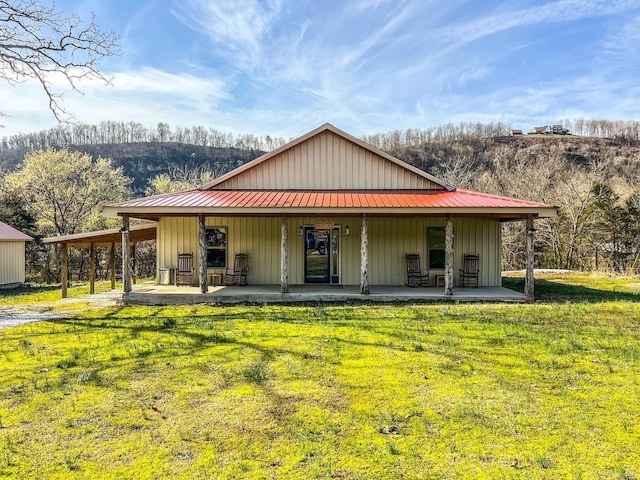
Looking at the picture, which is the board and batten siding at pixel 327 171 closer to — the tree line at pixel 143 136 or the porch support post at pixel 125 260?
the porch support post at pixel 125 260

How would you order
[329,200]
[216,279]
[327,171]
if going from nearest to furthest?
[329,200]
[327,171]
[216,279]

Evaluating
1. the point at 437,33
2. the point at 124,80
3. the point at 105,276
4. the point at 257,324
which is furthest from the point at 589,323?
the point at 105,276

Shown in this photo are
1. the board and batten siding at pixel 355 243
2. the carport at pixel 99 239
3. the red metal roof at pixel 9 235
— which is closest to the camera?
the carport at pixel 99 239

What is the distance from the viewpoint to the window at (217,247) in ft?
43.6

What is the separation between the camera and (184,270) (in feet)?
43.5

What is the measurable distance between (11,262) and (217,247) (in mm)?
11898

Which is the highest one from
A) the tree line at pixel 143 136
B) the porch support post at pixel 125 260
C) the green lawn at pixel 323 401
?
the tree line at pixel 143 136

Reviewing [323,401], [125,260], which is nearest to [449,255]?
[323,401]

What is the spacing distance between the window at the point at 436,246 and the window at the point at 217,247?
659 centimetres

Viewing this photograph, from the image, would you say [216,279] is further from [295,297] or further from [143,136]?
[143,136]

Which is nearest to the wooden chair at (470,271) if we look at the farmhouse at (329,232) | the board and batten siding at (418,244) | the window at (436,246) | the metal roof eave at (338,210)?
the farmhouse at (329,232)

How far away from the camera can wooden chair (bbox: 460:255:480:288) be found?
42.8 feet

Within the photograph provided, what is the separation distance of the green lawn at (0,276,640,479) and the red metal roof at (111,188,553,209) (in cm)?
370

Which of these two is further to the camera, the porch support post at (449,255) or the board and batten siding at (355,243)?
the board and batten siding at (355,243)
